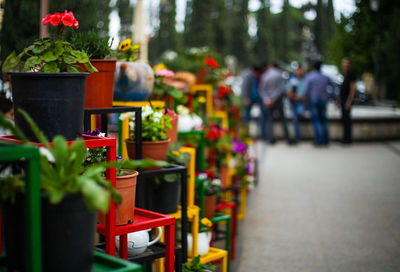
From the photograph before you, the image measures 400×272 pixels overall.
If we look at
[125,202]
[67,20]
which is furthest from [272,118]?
[67,20]

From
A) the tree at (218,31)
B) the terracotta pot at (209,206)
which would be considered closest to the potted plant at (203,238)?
the terracotta pot at (209,206)

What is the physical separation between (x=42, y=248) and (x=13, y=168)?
0.37m

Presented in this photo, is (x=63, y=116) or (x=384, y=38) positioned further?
(x=384, y=38)

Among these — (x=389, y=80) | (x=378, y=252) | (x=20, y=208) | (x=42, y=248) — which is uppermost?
(x=389, y=80)

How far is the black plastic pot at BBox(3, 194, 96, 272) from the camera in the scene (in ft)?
5.57

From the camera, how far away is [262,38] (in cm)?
3681

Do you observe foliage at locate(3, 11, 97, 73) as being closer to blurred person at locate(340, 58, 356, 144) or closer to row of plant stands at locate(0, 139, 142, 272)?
row of plant stands at locate(0, 139, 142, 272)

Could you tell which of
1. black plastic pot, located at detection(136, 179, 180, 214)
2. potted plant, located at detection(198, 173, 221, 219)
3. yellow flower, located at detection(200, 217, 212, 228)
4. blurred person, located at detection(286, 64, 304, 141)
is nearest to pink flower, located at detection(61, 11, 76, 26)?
black plastic pot, located at detection(136, 179, 180, 214)

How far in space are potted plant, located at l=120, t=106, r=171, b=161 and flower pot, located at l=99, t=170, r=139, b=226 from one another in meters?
0.60

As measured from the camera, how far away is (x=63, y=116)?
2035mm

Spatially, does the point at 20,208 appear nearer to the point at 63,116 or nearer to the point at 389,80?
the point at 63,116

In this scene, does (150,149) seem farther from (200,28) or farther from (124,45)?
(200,28)

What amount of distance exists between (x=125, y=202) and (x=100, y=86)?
0.56 m

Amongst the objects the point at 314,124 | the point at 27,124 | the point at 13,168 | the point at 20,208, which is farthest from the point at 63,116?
the point at 314,124
